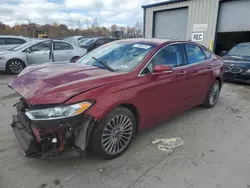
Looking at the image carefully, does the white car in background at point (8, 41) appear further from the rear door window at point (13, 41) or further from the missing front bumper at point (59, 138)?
the missing front bumper at point (59, 138)

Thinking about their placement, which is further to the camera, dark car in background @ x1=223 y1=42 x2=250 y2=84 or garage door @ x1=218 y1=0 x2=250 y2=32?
garage door @ x1=218 y1=0 x2=250 y2=32

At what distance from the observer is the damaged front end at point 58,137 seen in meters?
2.23

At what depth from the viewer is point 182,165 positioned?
270 cm

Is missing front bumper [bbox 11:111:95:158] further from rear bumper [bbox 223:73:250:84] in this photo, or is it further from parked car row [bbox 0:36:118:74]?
rear bumper [bbox 223:73:250:84]

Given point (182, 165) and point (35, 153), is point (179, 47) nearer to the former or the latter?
point (182, 165)

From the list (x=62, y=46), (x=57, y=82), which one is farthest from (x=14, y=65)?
(x=57, y=82)

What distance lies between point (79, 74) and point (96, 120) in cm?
74

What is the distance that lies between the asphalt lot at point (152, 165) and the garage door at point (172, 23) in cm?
1098

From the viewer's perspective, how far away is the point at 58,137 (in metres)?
2.29

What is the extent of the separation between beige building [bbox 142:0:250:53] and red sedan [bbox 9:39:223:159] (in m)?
8.85

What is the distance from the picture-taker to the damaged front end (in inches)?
87.7

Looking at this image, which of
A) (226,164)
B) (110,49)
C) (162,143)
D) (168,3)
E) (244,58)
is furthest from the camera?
(168,3)

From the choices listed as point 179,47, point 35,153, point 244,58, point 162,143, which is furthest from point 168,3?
point 35,153

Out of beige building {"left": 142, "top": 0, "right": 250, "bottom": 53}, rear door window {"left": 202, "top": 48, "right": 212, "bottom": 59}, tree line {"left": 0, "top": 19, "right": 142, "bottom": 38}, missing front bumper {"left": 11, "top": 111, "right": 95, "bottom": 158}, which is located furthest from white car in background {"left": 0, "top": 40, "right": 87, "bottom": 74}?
tree line {"left": 0, "top": 19, "right": 142, "bottom": 38}
